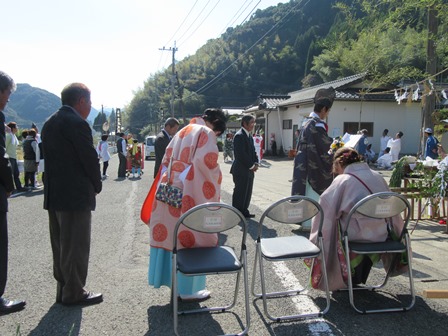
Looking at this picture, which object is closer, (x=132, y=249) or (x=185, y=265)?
(x=185, y=265)

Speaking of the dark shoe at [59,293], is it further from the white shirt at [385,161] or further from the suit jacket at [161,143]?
the white shirt at [385,161]

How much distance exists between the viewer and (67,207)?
326cm

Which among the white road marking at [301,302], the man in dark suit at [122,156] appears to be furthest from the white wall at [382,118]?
the white road marking at [301,302]

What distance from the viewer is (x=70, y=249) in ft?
10.9

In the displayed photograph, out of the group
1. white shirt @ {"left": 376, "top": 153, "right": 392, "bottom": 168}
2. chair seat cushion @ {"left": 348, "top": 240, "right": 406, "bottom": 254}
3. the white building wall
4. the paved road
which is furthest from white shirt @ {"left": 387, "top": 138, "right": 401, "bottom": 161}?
chair seat cushion @ {"left": 348, "top": 240, "right": 406, "bottom": 254}

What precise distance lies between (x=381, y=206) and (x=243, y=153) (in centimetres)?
372

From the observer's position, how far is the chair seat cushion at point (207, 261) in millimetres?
2791

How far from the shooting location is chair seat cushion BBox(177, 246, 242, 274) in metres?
2.79

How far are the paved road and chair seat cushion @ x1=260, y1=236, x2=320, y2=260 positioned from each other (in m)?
0.53

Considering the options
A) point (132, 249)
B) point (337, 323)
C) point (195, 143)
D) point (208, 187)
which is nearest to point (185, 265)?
point (208, 187)

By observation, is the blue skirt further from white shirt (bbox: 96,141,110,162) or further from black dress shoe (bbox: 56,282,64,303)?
white shirt (bbox: 96,141,110,162)

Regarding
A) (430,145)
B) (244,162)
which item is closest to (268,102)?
(430,145)

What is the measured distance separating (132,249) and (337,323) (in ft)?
9.91

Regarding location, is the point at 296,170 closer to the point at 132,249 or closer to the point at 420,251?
the point at 420,251
